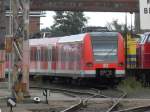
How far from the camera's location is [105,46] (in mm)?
29109

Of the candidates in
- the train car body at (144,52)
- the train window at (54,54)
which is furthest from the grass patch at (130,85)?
the train window at (54,54)

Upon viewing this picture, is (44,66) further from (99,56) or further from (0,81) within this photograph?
(99,56)

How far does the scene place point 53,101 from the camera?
20.7 m

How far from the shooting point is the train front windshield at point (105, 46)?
2905 centimetres

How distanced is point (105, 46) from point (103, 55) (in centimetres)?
47

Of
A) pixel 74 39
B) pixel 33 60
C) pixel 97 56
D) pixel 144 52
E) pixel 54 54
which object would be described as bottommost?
pixel 33 60

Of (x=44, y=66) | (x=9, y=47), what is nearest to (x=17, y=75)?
(x=9, y=47)

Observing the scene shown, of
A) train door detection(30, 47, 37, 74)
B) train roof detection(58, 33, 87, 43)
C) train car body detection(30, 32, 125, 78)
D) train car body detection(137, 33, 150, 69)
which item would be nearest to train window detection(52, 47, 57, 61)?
train roof detection(58, 33, 87, 43)

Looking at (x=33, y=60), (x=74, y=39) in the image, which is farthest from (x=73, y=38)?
(x=33, y=60)

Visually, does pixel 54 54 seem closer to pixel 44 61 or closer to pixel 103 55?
pixel 44 61

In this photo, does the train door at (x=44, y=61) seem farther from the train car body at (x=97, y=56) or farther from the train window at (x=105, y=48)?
the train window at (x=105, y=48)

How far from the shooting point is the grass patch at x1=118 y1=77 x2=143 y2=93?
90.7 feet

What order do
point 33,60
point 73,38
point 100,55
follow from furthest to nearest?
point 33,60 < point 73,38 < point 100,55

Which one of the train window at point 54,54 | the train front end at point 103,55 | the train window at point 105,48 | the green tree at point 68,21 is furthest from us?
the green tree at point 68,21
